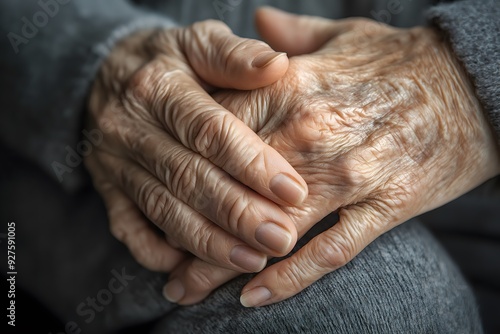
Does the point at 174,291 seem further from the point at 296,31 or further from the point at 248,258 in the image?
the point at 296,31

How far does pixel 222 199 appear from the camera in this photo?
73 cm

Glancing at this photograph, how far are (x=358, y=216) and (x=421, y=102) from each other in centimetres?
19

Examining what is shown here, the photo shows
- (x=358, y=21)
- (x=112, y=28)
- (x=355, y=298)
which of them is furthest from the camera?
(x=112, y=28)

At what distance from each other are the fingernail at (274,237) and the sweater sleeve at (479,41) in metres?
0.33

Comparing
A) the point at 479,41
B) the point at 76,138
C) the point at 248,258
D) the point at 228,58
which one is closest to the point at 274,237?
the point at 248,258

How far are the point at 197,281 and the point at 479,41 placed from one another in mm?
A: 517

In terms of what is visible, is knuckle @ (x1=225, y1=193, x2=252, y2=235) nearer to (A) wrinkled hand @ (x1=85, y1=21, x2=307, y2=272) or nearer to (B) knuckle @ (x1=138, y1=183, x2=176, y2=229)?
(A) wrinkled hand @ (x1=85, y1=21, x2=307, y2=272)

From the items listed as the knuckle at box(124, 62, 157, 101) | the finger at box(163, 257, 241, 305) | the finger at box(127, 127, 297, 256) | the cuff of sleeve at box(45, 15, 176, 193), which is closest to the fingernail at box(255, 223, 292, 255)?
the finger at box(127, 127, 297, 256)

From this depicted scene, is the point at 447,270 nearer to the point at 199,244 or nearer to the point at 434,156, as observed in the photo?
the point at 434,156

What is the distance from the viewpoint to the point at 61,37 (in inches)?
41.2

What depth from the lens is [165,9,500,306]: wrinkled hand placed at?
0.72 m

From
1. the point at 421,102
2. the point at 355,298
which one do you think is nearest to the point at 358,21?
the point at 421,102

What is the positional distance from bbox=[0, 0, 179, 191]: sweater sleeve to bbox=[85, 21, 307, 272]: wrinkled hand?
38 millimetres

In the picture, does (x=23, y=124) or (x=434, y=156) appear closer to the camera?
(x=434, y=156)
